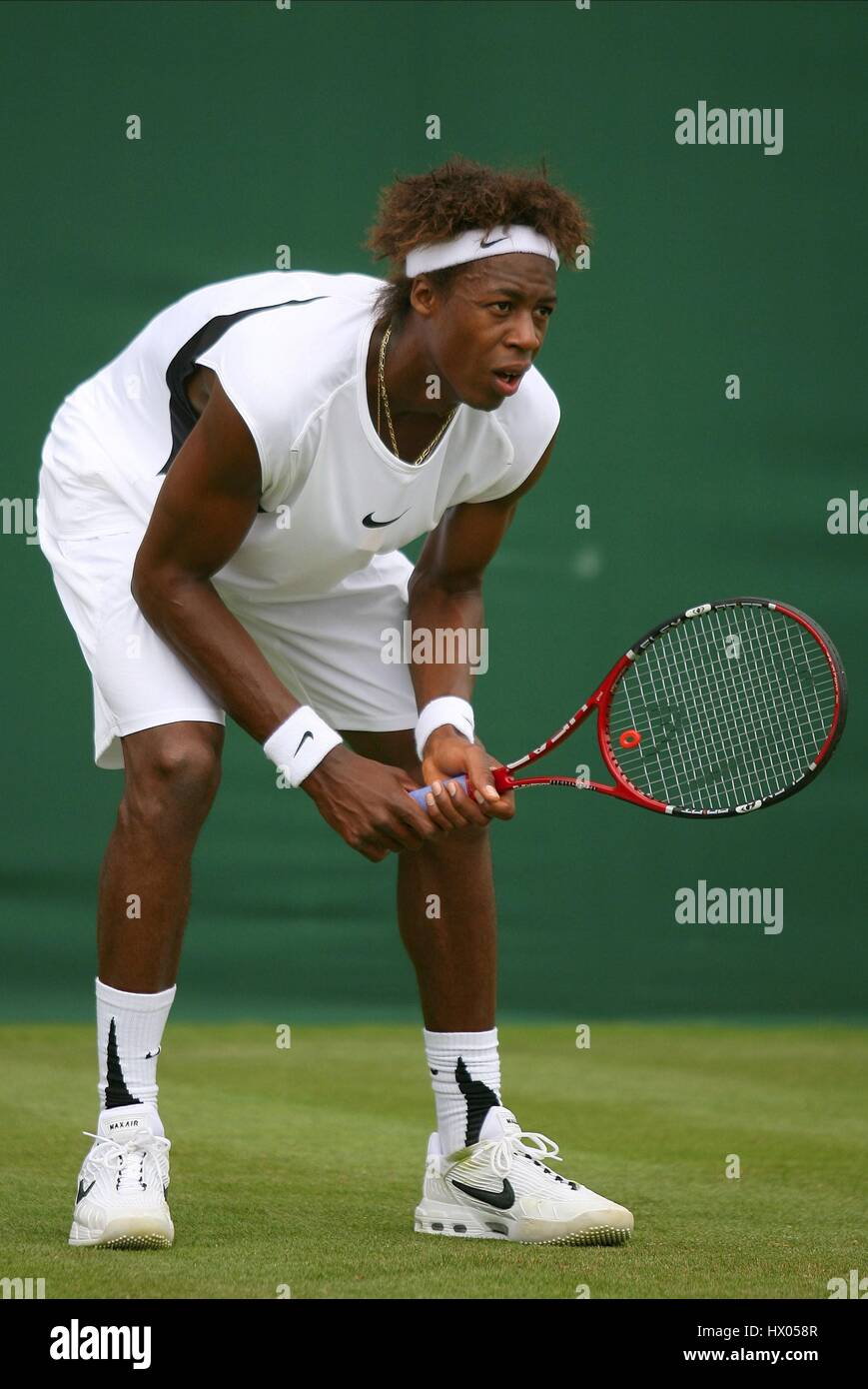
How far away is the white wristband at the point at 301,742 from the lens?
2381 millimetres

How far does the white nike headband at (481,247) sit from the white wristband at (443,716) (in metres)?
0.58

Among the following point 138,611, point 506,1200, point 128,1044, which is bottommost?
point 506,1200

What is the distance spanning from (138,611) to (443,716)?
1.44 ft

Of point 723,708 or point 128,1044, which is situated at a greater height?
point 723,708

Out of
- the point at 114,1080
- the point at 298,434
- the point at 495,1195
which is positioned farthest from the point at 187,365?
the point at 495,1195

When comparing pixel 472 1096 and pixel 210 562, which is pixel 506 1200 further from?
pixel 210 562

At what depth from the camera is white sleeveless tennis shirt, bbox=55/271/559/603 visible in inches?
93.4

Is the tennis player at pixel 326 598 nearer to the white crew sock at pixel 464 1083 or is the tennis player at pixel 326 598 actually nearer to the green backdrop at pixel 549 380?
the white crew sock at pixel 464 1083

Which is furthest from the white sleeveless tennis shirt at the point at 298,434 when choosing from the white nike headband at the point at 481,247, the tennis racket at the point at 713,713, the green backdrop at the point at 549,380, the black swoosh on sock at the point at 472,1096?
the green backdrop at the point at 549,380

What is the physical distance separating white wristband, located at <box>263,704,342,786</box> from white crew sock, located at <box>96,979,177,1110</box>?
35 centimetres

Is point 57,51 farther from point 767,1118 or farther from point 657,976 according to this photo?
point 767,1118

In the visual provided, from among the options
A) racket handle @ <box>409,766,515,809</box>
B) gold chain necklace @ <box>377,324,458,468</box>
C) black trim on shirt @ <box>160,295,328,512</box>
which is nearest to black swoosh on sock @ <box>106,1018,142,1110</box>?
racket handle @ <box>409,766,515,809</box>

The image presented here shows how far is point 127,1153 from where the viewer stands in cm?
234
